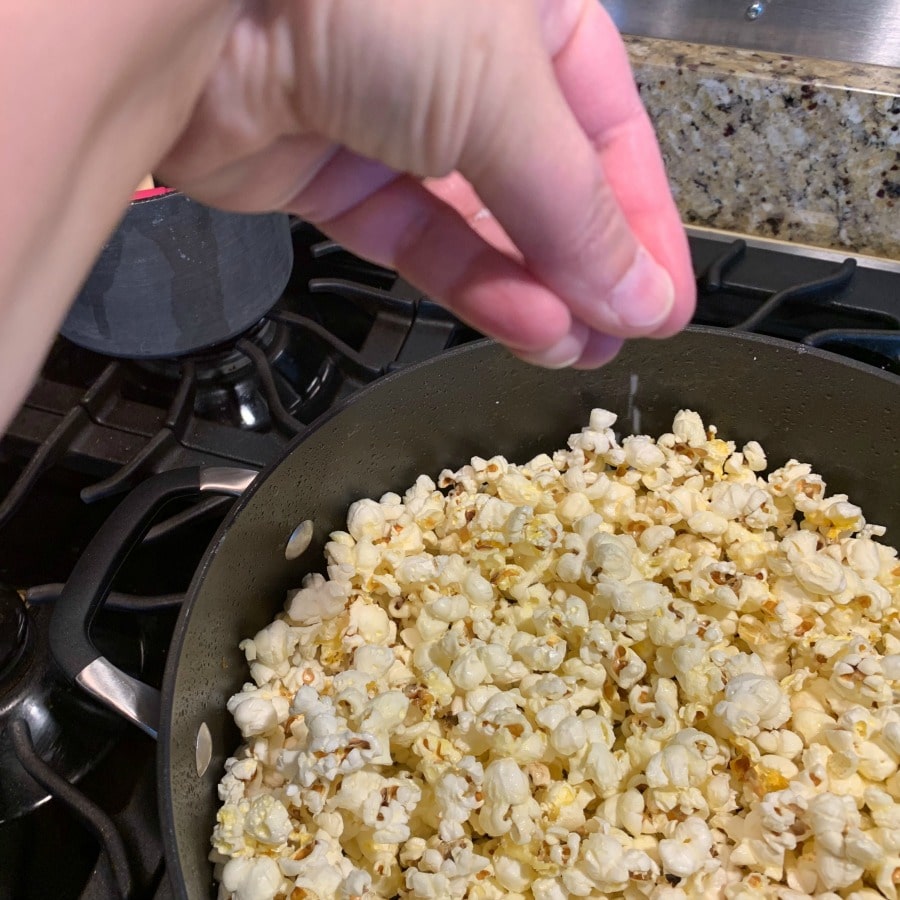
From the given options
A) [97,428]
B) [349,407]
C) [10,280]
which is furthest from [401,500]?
[10,280]

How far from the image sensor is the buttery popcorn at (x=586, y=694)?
2.10 ft

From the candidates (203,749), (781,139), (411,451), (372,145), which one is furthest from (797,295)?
(203,749)

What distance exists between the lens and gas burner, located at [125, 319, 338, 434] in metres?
0.96

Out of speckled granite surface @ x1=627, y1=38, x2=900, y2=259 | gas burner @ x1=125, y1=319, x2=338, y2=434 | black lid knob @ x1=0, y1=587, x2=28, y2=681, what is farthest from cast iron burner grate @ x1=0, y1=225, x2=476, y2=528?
speckled granite surface @ x1=627, y1=38, x2=900, y2=259

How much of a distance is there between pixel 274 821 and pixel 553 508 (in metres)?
0.40

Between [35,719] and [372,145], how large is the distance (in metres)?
0.62

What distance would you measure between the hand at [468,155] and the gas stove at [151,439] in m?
0.33

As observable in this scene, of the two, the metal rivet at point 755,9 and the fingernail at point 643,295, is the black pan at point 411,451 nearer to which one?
the fingernail at point 643,295

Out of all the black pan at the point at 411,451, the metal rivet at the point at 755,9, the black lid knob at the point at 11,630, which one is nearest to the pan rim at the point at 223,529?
the black pan at the point at 411,451

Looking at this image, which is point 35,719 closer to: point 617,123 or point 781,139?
point 617,123

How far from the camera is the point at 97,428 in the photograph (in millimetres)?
933

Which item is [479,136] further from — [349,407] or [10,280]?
[349,407]

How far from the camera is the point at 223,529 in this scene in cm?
70

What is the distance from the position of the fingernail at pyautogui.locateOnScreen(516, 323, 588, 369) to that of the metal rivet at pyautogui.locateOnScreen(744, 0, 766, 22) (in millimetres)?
738
